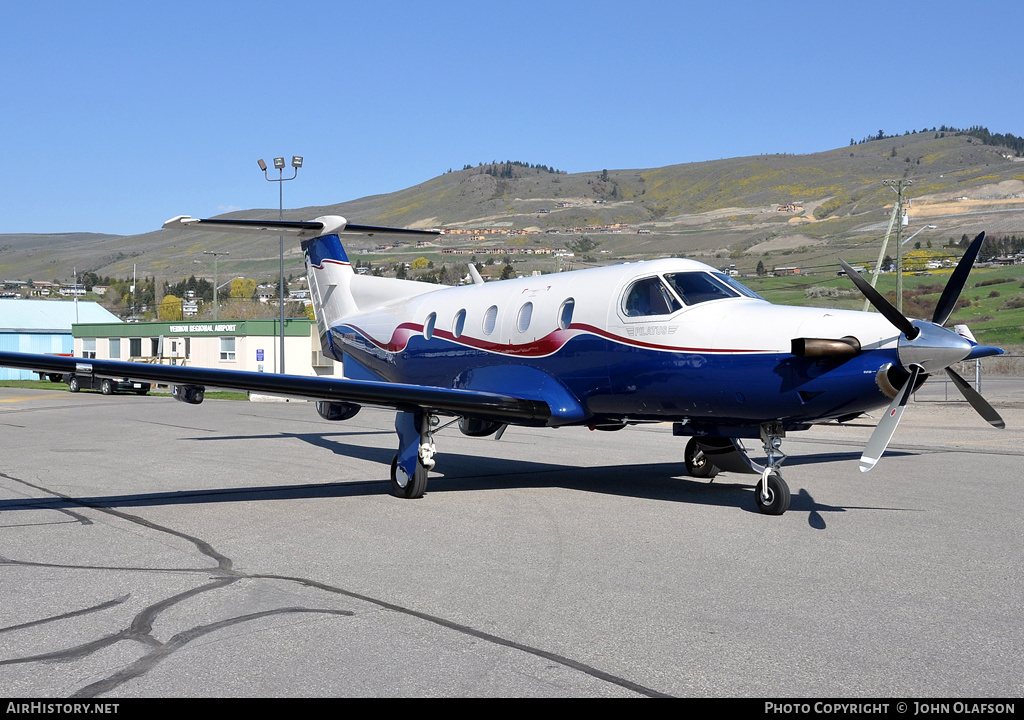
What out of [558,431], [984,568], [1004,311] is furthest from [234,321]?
[1004,311]

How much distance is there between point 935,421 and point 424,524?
22156mm

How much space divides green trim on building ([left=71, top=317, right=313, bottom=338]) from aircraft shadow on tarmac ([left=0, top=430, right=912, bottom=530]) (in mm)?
39849

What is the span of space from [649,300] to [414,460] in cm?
383

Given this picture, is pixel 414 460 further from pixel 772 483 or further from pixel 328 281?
pixel 328 281

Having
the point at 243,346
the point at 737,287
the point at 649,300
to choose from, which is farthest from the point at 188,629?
the point at 243,346

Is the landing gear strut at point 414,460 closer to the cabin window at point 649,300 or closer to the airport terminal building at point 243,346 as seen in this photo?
the cabin window at point 649,300

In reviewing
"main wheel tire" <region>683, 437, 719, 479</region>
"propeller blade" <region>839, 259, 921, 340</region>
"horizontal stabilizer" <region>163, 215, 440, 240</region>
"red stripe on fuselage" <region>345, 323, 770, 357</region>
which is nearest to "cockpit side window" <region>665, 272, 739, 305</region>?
"red stripe on fuselage" <region>345, 323, 770, 357</region>

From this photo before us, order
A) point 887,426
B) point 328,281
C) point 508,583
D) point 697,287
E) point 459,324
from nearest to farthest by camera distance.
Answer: point 508,583 → point 887,426 → point 697,287 → point 459,324 → point 328,281

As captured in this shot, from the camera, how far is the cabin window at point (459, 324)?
1440 cm

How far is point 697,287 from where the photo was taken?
11.3m

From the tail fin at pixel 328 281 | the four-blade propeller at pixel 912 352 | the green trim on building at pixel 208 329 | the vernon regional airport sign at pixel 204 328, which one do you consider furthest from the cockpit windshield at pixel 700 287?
the vernon regional airport sign at pixel 204 328

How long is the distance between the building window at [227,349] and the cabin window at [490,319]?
45.7 meters

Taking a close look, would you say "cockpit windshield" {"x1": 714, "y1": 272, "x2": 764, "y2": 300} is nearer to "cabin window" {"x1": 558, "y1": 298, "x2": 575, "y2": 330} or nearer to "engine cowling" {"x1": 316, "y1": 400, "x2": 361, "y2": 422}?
"cabin window" {"x1": 558, "y1": 298, "x2": 575, "y2": 330}

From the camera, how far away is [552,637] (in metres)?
5.77
